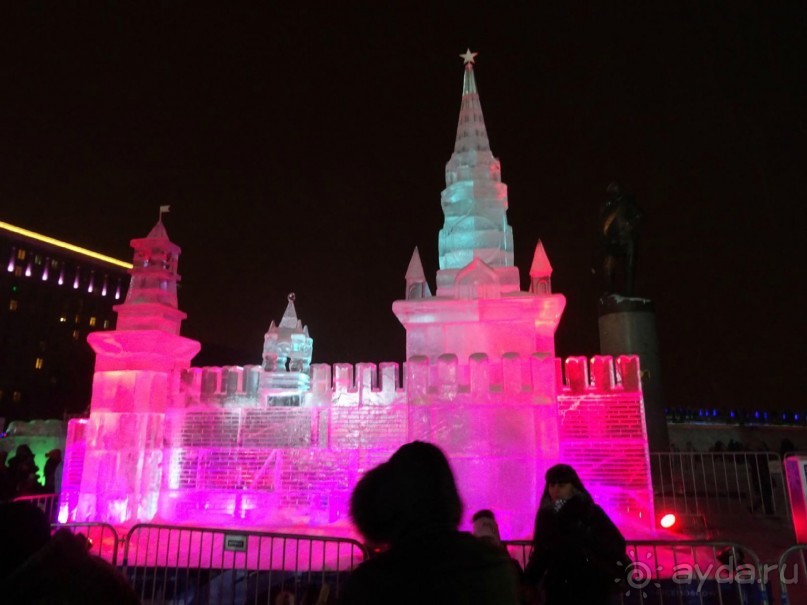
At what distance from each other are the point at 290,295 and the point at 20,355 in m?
55.0

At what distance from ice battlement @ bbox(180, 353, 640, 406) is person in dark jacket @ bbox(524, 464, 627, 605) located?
453 cm

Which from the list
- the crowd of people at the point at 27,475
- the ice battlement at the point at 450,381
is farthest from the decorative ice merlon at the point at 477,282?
the crowd of people at the point at 27,475

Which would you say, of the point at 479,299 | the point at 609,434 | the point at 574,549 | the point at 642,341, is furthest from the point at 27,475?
the point at 642,341

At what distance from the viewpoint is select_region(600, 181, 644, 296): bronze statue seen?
13.4m

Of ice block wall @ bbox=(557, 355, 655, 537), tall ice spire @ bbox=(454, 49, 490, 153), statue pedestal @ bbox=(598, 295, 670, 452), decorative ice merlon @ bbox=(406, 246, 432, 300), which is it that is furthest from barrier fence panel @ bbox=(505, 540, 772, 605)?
tall ice spire @ bbox=(454, 49, 490, 153)

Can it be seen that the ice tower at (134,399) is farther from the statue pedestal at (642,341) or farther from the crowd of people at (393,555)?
the statue pedestal at (642,341)

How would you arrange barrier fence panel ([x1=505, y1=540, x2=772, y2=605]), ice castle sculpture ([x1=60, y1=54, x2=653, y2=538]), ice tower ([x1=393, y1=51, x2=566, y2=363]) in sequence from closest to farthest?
barrier fence panel ([x1=505, y1=540, x2=772, y2=605]), ice castle sculpture ([x1=60, y1=54, x2=653, y2=538]), ice tower ([x1=393, y1=51, x2=566, y2=363])

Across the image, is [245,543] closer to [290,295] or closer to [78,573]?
[78,573]

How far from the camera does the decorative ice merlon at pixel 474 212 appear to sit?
9.75 metres

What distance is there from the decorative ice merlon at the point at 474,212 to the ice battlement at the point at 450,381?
1434 mm

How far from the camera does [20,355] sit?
5425 cm

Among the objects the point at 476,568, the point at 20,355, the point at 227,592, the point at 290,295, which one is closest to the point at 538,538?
the point at 476,568

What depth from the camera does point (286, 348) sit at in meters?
10.7

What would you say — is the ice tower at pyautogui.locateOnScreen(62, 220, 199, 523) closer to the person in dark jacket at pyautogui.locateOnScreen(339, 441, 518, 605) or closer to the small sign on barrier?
the small sign on barrier
